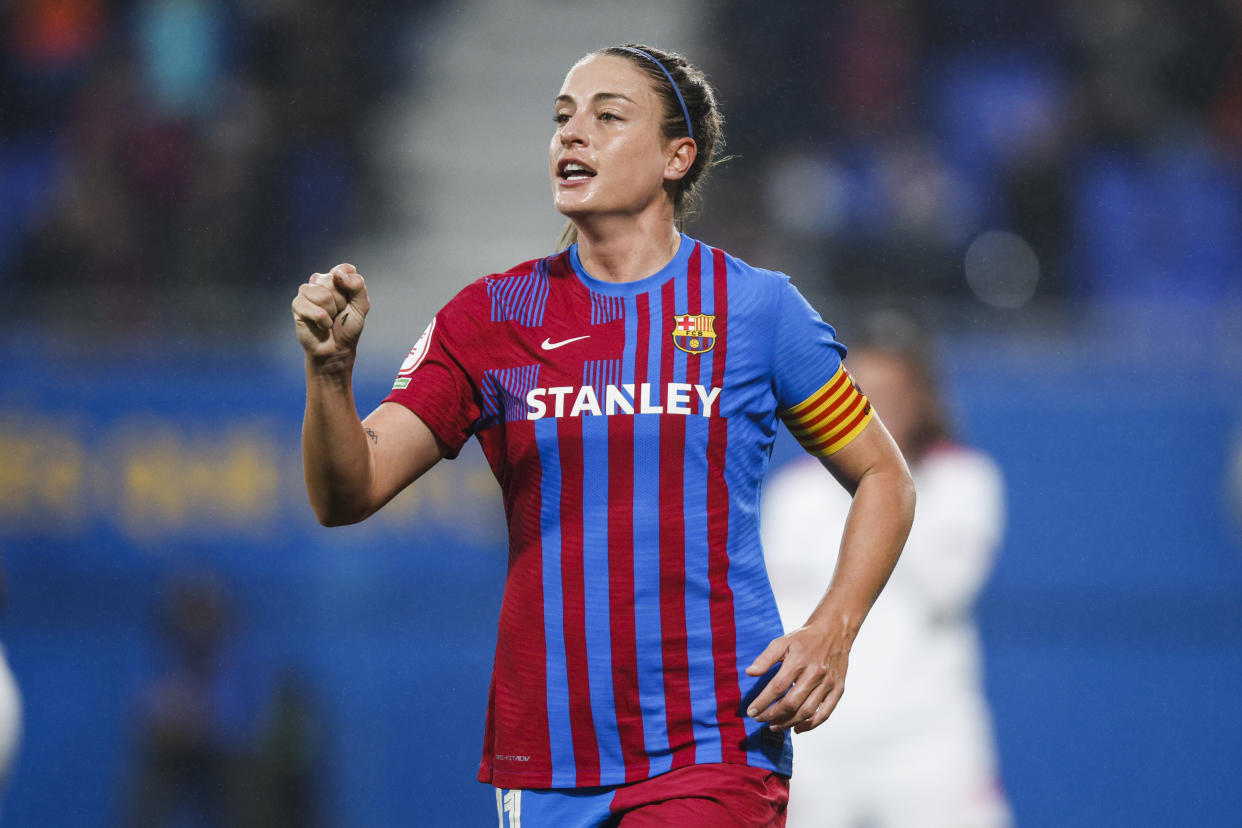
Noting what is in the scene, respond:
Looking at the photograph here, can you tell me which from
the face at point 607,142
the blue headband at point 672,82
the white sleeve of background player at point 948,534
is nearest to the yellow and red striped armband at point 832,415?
the face at point 607,142

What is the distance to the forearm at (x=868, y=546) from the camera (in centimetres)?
257

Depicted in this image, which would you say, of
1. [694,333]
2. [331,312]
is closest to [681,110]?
[694,333]

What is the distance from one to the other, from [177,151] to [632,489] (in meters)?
5.98

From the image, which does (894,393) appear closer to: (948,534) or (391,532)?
(948,534)

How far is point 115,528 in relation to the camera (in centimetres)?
655

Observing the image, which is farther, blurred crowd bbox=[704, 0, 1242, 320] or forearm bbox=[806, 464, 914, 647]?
blurred crowd bbox=[704, 0, 1242, 320]

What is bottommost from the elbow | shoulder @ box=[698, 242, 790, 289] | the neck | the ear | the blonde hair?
the elbow


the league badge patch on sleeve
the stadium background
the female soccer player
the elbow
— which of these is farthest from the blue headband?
the stadium background

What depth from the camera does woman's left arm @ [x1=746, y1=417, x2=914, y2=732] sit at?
2.43 meters

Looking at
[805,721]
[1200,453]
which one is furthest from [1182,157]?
[805,721]

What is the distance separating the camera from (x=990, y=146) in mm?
7992

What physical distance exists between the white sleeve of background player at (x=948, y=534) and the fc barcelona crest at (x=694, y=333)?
2238mm

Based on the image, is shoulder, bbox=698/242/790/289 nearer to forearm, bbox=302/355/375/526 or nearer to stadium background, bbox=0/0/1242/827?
forearm, bbox=302/355/375/526

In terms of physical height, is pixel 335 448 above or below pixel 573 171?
below
